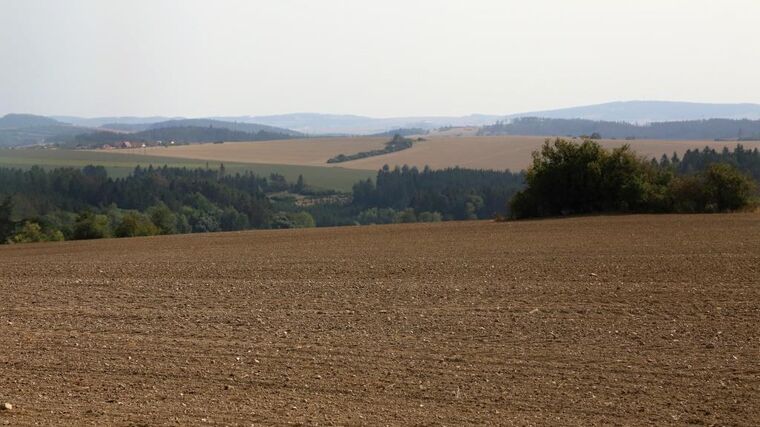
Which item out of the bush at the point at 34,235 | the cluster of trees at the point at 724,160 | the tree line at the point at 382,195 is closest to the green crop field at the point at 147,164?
the tree line at the point at 382,195

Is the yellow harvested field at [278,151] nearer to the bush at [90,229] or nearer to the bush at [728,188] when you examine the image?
the bush at [90,229]

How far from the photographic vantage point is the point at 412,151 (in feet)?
494

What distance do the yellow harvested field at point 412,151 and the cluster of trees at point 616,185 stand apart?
229 feet

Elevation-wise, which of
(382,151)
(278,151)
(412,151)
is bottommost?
(278,151)

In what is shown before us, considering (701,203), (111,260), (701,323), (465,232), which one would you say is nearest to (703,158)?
(701,203)

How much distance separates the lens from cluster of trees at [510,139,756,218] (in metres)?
37.3

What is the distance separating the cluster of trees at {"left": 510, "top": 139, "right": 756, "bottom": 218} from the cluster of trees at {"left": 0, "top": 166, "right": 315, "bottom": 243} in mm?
31451

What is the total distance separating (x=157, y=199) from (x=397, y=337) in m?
83.5

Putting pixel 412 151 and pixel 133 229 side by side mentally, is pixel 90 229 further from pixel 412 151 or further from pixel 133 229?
pixel 412 151

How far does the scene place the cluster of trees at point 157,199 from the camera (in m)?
76.5

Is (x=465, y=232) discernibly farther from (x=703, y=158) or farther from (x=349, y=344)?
(x=703, y=158)

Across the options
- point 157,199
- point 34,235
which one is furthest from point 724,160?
point 157,199

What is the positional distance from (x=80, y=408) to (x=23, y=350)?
3889mm

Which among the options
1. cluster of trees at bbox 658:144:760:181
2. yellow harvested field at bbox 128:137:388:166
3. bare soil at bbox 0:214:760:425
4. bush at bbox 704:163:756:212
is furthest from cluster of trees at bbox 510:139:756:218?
yellow harvested field at bbox 128:137:388:166
